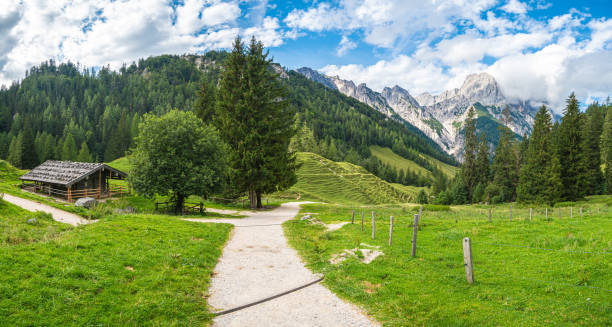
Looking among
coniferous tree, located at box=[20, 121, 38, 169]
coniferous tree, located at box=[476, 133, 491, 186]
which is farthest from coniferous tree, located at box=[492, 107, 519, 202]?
coniferous tree, located at box=[20, 121, 38, 169]

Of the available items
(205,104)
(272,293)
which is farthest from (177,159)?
(272,293)

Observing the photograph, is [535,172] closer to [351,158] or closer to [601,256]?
A: [601,256]

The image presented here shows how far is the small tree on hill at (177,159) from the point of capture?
94.6 ft

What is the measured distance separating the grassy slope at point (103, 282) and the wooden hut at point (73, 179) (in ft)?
104

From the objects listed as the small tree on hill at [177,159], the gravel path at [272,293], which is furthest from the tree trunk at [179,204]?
the gravel path at [272,293]

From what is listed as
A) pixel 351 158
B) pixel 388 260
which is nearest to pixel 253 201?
pixel 388 260

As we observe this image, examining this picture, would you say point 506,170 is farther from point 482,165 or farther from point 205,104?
point 205,104

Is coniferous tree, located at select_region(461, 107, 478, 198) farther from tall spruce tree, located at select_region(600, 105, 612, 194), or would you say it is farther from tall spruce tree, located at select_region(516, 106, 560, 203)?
tall spruce tree, located at select_region(600, 105, 612, 194)

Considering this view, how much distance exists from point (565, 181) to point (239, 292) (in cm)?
6697

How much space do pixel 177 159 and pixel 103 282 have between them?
72.6ft

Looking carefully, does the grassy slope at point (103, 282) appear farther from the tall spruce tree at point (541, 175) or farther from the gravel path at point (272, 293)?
the tall spruce tree at point (541, 175)

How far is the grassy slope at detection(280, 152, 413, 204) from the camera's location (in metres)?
86.2

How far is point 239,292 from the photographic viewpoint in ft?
32.9

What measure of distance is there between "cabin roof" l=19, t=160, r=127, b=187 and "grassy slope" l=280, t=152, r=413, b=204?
143 feet
